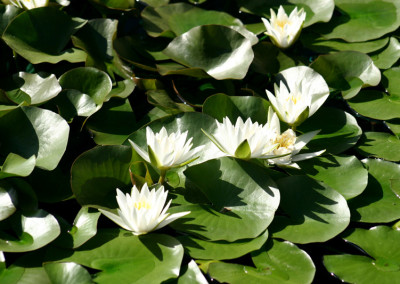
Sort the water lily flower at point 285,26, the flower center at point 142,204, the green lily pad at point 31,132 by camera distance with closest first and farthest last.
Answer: the flower center at point 142,204, the green lily pad at point 31,132, the water lily flower at point 285,26

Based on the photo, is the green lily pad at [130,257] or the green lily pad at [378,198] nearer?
the green lily pad at [130,257]

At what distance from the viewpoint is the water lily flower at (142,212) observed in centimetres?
149

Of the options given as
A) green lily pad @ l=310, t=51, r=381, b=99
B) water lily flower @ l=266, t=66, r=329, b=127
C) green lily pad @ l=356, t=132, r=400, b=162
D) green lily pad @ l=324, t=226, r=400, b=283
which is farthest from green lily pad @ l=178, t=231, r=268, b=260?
green lily pad @ l=310, t=51, r=381, b=99

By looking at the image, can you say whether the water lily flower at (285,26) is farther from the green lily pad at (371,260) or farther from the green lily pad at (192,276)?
the green lily pad at (192,276)

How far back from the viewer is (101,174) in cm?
167

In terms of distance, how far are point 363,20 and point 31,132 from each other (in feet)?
5.66

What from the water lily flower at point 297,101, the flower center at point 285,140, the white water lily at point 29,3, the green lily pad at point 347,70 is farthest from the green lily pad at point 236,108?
the white water lily at point 29,3

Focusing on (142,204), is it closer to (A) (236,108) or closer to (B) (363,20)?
(A) (236,108)

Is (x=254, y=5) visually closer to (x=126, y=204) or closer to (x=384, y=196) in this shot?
(x=384, y=196)

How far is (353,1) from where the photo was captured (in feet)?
8.74

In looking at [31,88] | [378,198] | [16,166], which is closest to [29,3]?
A: [31,88]

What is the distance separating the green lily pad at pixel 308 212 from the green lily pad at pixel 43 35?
3.56 feet

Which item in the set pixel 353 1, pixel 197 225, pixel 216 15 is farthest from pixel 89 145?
pixel 353 1

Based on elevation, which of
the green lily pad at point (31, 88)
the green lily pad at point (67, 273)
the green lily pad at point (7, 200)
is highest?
the green lily pad at point (31, 88)
